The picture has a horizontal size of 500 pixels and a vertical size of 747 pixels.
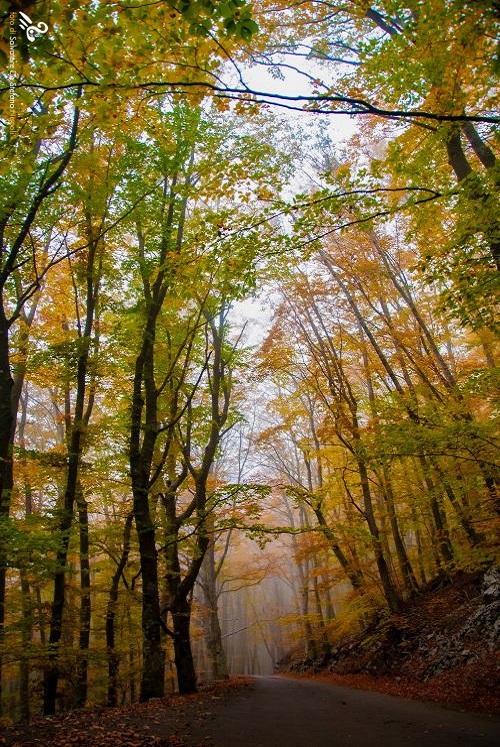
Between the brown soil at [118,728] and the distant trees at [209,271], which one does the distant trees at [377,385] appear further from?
the brown soil at [118,728]

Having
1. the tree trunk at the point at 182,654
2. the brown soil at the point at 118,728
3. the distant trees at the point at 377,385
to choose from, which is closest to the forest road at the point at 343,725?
the brown soil at the point at 118,728

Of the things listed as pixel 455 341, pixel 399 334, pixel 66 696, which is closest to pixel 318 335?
pixel 399 334

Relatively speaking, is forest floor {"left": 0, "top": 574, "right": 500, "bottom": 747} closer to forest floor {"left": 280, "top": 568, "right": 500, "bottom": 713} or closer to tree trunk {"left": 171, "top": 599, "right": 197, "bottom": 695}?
forest floor {"left": 280, "top": 568, "right": 500, "bottom": 713}

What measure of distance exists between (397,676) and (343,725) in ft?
17.6

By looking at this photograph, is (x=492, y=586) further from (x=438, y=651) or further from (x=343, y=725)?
(x=343, y=725)

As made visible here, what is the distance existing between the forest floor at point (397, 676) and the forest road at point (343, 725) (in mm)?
361

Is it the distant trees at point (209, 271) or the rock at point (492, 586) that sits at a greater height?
the distant trees at point (209, 271)

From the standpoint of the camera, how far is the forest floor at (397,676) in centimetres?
504

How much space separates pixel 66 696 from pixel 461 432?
13.9 metres

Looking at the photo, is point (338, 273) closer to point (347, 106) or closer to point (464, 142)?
point (464, 142)

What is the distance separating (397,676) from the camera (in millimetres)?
10094

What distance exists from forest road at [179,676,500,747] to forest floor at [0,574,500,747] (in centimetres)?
36

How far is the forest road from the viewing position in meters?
4.88

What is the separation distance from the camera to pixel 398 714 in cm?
642
